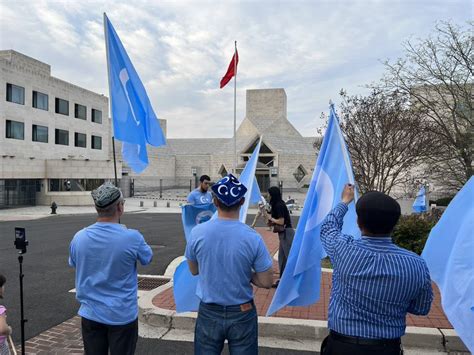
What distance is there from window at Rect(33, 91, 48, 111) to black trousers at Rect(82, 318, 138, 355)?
120 ft

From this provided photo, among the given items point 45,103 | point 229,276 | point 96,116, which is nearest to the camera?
point 229,276

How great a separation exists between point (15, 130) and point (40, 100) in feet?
13.6

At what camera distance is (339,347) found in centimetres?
229

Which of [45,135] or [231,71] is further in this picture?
[45,135]

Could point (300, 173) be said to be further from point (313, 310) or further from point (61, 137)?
point (313, 310)

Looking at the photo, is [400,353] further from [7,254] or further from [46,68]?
[46,68]

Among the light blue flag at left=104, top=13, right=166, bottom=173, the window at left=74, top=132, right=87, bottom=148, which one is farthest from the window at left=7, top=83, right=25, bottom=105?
the light blue flag at left=104, top=13, right=166, bottom=173

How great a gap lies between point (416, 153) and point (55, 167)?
3024 centimetres

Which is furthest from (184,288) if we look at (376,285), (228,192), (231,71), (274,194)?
(231,71)

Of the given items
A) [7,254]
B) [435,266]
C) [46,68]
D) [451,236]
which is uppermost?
[46,68]

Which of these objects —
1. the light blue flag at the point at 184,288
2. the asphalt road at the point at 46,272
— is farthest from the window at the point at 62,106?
the light blue flag at the point at 184,288

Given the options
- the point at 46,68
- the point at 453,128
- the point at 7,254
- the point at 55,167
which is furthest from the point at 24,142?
the point at 453,128

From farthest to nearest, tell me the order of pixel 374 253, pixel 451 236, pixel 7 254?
pixel 7 254
pixel 451 236
pixel 374 253

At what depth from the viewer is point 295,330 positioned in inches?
193
